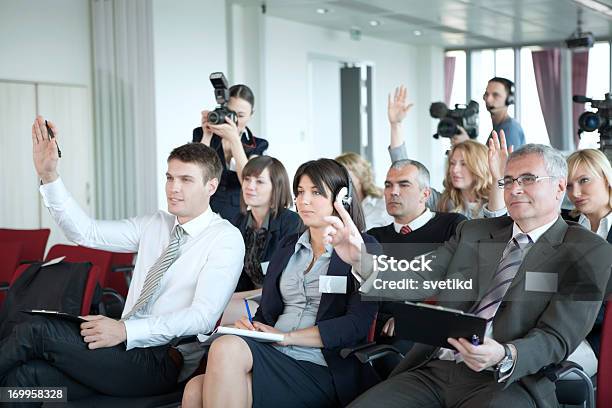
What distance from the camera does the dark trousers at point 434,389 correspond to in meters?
2.81

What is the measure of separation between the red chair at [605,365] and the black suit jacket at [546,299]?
0.23 meters

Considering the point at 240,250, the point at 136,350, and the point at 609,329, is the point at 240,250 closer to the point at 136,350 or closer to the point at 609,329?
the point at 136,350

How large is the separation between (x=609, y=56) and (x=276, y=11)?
674 centimetres

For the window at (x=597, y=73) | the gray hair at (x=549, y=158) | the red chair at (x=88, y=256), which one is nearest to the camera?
the gray hair at (x=549, y=158)

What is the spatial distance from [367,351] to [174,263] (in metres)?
1.03

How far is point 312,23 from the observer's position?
12.2 metres

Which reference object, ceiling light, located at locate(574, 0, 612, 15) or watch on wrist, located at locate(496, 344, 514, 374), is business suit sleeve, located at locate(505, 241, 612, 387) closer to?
watch on wrist, located at locate(496, 344, 514, 374)

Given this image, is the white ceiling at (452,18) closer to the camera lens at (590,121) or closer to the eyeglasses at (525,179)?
the camera lens at (590,121)

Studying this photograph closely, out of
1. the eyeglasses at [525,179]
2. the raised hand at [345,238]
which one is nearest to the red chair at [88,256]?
the raised hand at [345,238]

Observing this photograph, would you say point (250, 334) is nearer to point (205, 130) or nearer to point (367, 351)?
point (367, 351)

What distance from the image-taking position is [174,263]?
3596mm

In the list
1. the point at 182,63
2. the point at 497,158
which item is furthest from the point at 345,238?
the point at 182,63

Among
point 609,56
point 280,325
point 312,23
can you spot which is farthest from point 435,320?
point 609,56

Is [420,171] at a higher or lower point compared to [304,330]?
higher
